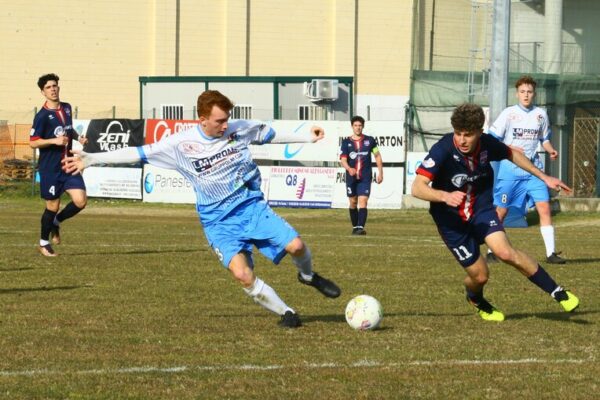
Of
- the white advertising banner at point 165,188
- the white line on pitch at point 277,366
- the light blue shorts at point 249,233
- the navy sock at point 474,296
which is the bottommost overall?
the white advertising banner at point 165,188

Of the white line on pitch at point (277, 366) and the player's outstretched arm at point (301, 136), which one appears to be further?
the player's outstretched arm at point (301, 136)

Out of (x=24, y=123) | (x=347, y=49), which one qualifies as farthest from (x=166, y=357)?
(x=347, y=49)

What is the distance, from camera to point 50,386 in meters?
6.93

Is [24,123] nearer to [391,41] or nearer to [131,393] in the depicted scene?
[391,41]

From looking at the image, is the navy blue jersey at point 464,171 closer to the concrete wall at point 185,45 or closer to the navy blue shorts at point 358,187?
the navy blue shorts at point 358,187

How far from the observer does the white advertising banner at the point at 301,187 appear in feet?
107

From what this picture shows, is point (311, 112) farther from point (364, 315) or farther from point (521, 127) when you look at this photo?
point (364, 315)

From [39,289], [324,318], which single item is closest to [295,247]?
[324,318]

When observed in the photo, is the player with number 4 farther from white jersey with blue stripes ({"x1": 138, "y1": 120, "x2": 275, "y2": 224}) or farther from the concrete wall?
the concrete wall

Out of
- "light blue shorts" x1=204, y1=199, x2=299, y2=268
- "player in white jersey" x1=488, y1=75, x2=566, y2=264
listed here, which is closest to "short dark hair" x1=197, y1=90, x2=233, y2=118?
"light blue shorts" x1=204, y1=199, x2=299, y2=268

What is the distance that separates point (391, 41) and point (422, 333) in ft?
123

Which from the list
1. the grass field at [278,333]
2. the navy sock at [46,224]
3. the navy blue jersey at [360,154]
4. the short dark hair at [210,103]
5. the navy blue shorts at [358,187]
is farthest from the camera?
the navy blue jersey at [360,154]

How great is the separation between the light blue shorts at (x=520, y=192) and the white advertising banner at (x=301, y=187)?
1758 cm

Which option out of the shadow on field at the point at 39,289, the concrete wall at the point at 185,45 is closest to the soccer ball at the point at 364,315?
the shadow on field at the point at 39,289
